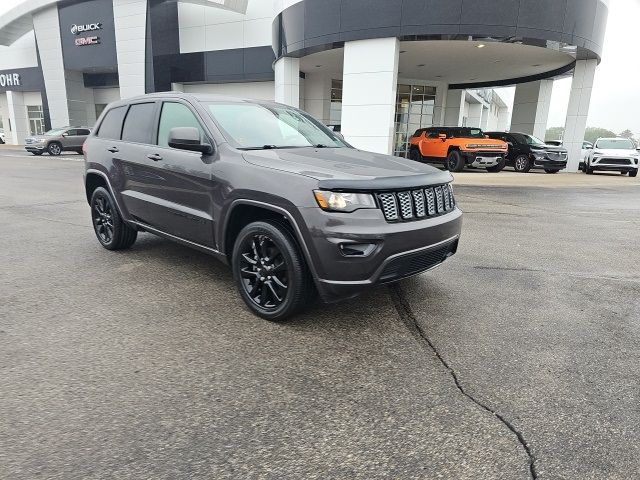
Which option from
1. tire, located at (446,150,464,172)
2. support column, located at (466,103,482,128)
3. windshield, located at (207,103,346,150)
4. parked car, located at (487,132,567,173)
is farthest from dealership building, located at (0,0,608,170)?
windshield, located at (207,103,346,150)

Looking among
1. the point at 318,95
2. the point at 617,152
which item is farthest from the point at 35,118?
the point at 617,152

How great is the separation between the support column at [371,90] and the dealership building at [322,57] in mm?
40

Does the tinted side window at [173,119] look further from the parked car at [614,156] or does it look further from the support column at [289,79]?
the parked car at [614,156]

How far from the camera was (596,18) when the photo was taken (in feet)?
57.0

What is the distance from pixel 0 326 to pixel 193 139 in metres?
2.12

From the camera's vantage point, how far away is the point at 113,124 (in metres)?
5.45

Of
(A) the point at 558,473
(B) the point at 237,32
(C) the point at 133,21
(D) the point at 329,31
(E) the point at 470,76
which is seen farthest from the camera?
(C) the point at 133,21

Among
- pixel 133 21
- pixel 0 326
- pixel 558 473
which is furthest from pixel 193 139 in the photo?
pixel 133 21

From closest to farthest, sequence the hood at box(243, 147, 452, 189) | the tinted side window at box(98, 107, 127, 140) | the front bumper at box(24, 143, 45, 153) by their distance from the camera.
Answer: the hood at box(243, 147, 452, 189) → the tinted side window at box(98, 107, 127, 140) → the front bumper at box(24, 143, 45, 153)

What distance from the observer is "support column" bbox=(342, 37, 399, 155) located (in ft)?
52.5

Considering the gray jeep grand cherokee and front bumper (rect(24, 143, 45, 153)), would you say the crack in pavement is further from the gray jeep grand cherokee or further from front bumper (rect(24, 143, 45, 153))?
front bumper (rect(24, 143, 45, 153))

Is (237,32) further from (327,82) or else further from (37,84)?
(37,84)

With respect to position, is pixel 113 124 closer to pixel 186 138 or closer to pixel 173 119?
pixel 173 119

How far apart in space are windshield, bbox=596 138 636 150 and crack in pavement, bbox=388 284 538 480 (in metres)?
19.9
